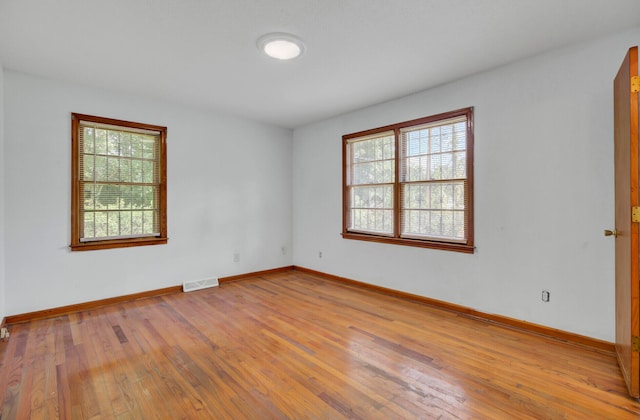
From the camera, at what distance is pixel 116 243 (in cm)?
393

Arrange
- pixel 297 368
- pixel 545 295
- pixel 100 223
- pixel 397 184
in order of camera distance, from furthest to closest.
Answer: pixel 397 184
pixel 100 223
pixel 545 295
pixel 297 368

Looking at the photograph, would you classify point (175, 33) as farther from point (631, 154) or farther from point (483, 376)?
point (483, 376)

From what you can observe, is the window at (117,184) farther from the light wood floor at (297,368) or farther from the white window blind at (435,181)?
the white window blind at (435,181)

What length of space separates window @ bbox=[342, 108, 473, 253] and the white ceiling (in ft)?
2.03

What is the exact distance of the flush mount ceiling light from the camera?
2.60 m

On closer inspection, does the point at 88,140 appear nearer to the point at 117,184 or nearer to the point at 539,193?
the point at 117,184

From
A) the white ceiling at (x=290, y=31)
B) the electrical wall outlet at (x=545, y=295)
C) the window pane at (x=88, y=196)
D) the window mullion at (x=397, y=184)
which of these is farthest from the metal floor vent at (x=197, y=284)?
the electrical wall outlet at (x=545, y=295)

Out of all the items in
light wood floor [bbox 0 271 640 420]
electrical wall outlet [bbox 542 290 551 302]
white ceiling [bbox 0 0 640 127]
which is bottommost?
light wood floor [bbox 0 271 640 420]

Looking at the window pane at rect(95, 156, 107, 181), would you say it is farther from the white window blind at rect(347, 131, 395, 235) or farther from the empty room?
the white window blind at rect(347, 131, 395, 235)

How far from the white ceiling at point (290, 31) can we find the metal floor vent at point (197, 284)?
103 inches

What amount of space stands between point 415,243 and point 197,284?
3125 mm

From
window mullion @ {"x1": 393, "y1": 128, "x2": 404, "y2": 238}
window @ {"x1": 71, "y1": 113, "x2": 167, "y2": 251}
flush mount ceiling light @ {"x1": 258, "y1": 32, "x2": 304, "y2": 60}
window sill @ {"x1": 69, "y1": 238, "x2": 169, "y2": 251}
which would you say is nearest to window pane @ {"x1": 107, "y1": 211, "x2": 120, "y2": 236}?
window @ {"x1": 71, "y1": 113, "x2": 167, "y2": 251}

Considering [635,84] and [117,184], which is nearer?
[635,84]

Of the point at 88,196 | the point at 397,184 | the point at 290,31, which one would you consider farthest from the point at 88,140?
the point at 397,184
